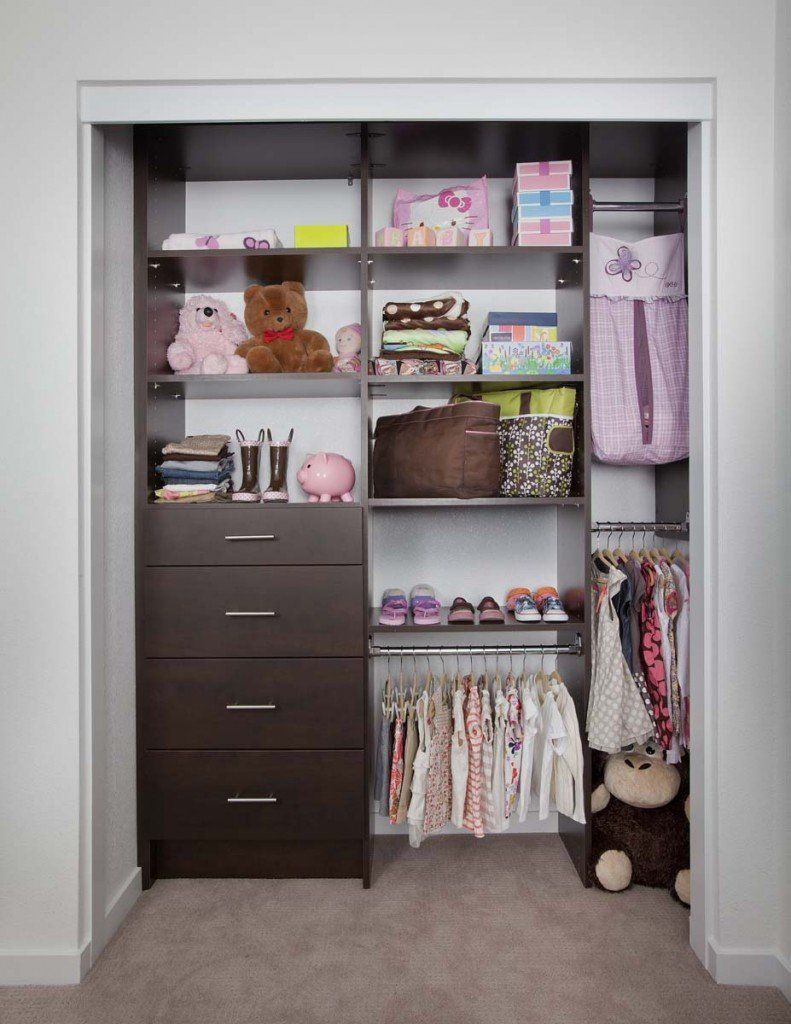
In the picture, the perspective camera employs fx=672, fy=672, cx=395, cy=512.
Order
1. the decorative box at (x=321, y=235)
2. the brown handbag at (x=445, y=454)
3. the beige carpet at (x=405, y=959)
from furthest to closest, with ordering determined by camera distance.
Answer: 1. the decorative box at (x=321, y=235)
2. the brown handbag at (x=445, y=454)
3. the beige carpet at (x=405, y=959)

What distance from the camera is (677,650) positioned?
2.09 m

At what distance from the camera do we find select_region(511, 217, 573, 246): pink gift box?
2154 mm

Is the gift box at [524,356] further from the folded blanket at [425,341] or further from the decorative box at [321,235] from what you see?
the decorative box at [321,235]

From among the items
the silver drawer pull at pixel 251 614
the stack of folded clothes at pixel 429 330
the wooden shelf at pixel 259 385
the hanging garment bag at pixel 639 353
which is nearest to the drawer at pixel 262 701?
the silver drawer pull at pixel 251 614

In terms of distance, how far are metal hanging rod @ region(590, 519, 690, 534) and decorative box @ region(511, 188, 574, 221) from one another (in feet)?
3.36

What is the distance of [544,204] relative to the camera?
2168 millimetres

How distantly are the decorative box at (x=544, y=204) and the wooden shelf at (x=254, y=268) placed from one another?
0.56m

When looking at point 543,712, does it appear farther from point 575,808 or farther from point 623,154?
point 623,154

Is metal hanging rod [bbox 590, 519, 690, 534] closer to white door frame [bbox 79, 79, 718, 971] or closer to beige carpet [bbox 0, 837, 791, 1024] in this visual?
white door frame [bbox 79, 79, 718, 971]

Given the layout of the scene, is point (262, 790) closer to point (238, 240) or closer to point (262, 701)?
point (262, 701)

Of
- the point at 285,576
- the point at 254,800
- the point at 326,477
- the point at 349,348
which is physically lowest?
the point at 254,800

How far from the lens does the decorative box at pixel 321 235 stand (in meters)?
2.19

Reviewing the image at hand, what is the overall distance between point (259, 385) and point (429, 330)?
600 millimetres

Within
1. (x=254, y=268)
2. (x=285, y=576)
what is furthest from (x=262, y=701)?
(x=254, y=268)
